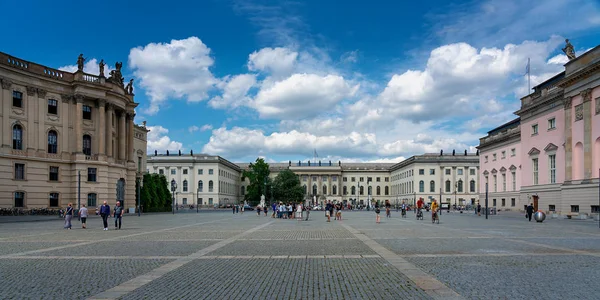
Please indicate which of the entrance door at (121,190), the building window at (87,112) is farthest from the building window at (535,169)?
the building window at (87,112)

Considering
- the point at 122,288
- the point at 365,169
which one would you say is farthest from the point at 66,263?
the point at 365,169

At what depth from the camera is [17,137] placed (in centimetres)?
4691

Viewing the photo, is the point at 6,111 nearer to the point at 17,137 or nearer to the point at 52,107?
the point at 17,137

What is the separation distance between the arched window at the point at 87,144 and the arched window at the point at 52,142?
309 centimetres

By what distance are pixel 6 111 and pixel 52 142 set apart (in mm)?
5825

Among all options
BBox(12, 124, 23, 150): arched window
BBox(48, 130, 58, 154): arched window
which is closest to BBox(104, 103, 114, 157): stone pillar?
BBox(48, 130, 58, 154): arched window

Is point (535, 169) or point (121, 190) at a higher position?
point (535, 169)

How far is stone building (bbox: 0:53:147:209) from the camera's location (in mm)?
45875

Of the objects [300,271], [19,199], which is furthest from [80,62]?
[300,271]

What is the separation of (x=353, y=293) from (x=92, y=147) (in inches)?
1982

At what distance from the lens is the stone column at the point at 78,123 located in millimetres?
51469

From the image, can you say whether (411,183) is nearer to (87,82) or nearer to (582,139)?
(582,139)

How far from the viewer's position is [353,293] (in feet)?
29.8

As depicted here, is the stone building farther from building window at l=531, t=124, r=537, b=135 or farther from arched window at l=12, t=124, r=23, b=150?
building window at l=531, t=124, r=537, b=135
